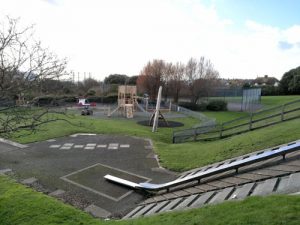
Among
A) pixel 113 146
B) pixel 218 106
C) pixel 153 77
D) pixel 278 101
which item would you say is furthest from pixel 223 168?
pixel 153 77

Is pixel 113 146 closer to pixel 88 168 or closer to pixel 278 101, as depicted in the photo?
pixel 88 168

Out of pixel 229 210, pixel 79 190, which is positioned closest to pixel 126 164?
pixel 79 190

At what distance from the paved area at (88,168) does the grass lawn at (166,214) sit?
60 cm

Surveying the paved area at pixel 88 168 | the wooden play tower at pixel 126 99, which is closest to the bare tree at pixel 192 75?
the wooden play tower at pixel 126 99

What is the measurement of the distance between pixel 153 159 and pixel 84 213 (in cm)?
518

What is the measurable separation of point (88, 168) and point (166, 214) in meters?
5.83

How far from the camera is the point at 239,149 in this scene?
939 cm

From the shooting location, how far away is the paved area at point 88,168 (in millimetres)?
7637

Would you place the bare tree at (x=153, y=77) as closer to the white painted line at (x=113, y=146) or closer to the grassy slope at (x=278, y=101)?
the grassy slope at (x=278, y=101)

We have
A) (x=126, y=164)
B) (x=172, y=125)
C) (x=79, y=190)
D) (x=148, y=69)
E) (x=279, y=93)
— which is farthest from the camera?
(x=279, y=93)

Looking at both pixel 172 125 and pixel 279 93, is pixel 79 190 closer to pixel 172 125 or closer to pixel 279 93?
pixel 172 125

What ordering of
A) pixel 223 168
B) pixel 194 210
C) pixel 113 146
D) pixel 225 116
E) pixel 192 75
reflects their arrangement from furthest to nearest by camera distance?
pixel 192 75, pixel 225 116, pixel 113 146, pixel 223 168, pixel 194 210

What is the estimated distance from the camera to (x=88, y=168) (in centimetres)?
1027

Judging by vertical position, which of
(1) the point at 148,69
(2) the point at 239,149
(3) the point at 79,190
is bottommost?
(3) the point at 79,190
